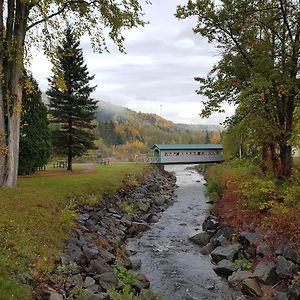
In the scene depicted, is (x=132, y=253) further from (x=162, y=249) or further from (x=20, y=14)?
(x=20, y=14)

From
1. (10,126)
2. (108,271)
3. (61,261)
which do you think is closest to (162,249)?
(108,271)

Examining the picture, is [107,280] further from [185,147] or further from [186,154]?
[185,147]

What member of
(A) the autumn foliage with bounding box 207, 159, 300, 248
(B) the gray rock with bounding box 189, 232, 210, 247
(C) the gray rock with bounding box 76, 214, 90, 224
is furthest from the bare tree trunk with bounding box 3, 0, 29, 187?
(A) the autumn foliage with bounding box 207, 159, 300, 248

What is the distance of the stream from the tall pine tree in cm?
1224

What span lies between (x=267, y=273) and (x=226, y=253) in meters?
2.66

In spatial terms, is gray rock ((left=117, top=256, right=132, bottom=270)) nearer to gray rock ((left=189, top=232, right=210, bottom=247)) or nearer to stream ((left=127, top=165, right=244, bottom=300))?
stream ((left=127, top=165, right=244, bottom=300))

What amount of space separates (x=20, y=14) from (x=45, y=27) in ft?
3.81

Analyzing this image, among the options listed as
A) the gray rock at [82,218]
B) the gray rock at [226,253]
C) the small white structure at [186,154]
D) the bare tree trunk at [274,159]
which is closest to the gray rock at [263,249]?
the gray rock at [226,253]

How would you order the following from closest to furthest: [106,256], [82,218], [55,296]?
[55,296] → [106,256] → [82,218]

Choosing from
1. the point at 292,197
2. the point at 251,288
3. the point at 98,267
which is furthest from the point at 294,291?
the point at 98,267

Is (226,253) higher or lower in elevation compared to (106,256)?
lower

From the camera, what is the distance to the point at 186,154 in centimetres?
5000

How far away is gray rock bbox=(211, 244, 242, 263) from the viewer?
12138mm

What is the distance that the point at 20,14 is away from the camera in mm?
14570
